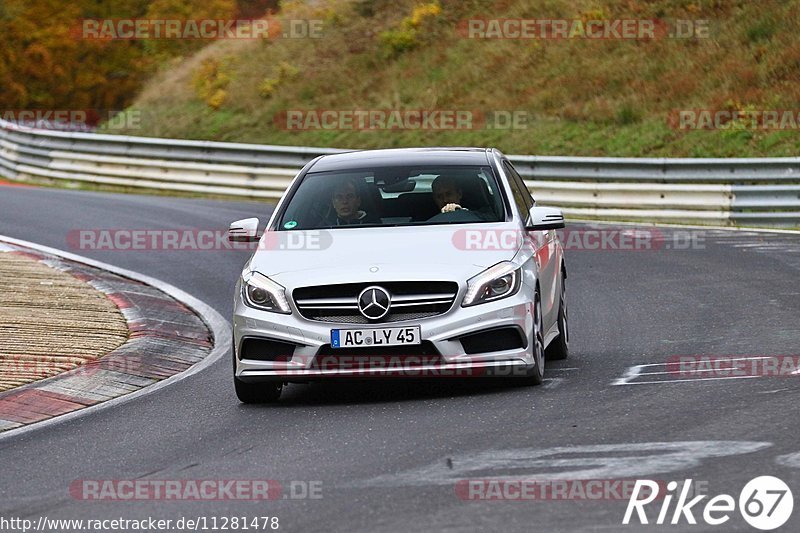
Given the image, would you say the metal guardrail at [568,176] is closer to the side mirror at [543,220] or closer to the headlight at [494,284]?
the side mirror at [543,220]

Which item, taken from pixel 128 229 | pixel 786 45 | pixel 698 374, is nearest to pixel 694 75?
pixel 786 45

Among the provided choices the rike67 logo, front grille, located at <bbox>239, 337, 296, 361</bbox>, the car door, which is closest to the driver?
the car door

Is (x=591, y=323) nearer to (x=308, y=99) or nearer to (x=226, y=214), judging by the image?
(x=226, y=214)

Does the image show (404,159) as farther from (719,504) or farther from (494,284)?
(719,504)

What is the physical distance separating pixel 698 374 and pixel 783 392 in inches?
39.8

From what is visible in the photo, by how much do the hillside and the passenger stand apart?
16.7 m

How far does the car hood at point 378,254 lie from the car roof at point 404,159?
2.73 ft

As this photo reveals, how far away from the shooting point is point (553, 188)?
2392 cm

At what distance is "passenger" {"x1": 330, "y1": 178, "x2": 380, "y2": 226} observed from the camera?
33.4 ft

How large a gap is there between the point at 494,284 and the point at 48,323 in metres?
5.19

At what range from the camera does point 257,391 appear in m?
9.52

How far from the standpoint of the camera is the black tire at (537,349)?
30.5 ft

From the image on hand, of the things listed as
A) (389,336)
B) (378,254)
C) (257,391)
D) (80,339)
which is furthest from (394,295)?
(80,339)

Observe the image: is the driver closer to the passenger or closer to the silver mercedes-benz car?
the silver mercedes-benz car
